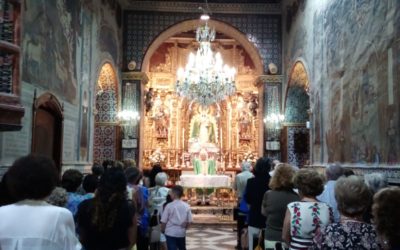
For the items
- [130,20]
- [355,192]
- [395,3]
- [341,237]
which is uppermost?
[130,20]

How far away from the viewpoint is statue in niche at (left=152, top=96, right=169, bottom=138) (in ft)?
71.9

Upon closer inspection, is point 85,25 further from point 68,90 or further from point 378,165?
point 378,165

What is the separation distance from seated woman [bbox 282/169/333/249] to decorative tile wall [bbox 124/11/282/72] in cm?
1531

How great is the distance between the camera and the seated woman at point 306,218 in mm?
4090

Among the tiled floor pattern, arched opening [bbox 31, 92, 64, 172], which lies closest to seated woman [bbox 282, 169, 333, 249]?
the tiled floor pattern

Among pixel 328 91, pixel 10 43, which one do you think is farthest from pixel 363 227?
pixel 328 91

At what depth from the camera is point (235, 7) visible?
63.4 feet

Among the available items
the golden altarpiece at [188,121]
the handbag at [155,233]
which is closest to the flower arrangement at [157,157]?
the golden altarpiece at [188,121]

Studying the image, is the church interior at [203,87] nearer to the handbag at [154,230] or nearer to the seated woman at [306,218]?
the handbag at [154,230]

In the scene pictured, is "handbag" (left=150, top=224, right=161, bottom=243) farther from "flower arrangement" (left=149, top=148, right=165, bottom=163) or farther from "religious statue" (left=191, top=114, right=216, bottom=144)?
"religious statue" (left=191, top=114, right=216, bottom=144)

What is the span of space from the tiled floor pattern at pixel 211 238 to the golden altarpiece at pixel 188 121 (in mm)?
6879

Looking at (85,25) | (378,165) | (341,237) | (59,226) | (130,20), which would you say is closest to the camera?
(59,226)

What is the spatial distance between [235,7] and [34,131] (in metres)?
11.3

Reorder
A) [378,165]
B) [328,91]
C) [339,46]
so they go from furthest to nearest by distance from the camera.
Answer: [328,91] → [339,46] → [378,165]
